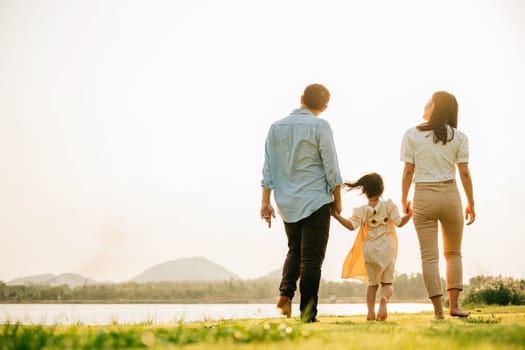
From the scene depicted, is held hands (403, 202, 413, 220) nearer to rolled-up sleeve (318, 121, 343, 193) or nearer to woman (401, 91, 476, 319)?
woman (401, 91, 476, 319)

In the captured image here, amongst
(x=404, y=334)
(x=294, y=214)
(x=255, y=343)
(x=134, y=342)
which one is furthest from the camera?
(x=294, y=214)

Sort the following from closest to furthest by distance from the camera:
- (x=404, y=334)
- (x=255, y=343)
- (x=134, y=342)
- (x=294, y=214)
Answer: (x=134, y=342) < (x=255, y=343) < (x=404, y=334) < (x=294, y=214)

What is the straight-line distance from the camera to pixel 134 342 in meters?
3.48

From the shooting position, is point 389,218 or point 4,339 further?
point 389,218

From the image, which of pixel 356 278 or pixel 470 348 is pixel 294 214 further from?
pixel 470 348

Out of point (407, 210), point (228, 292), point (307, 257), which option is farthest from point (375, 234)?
point (228, 292)

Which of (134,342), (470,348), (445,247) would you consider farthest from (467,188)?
(134,342)

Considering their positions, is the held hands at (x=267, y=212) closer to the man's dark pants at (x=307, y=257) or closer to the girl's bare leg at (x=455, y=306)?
the man's dark pants at (x=307, y=257)

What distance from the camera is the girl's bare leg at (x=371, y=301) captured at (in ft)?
23.6

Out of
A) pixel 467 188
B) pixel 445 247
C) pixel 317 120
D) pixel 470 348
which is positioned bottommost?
pixel 470 348

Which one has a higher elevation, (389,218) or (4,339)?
(389,218)

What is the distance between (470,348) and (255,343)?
53.0 inches

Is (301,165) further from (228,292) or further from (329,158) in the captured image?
(228,292)

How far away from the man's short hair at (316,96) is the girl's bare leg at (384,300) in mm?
2529
